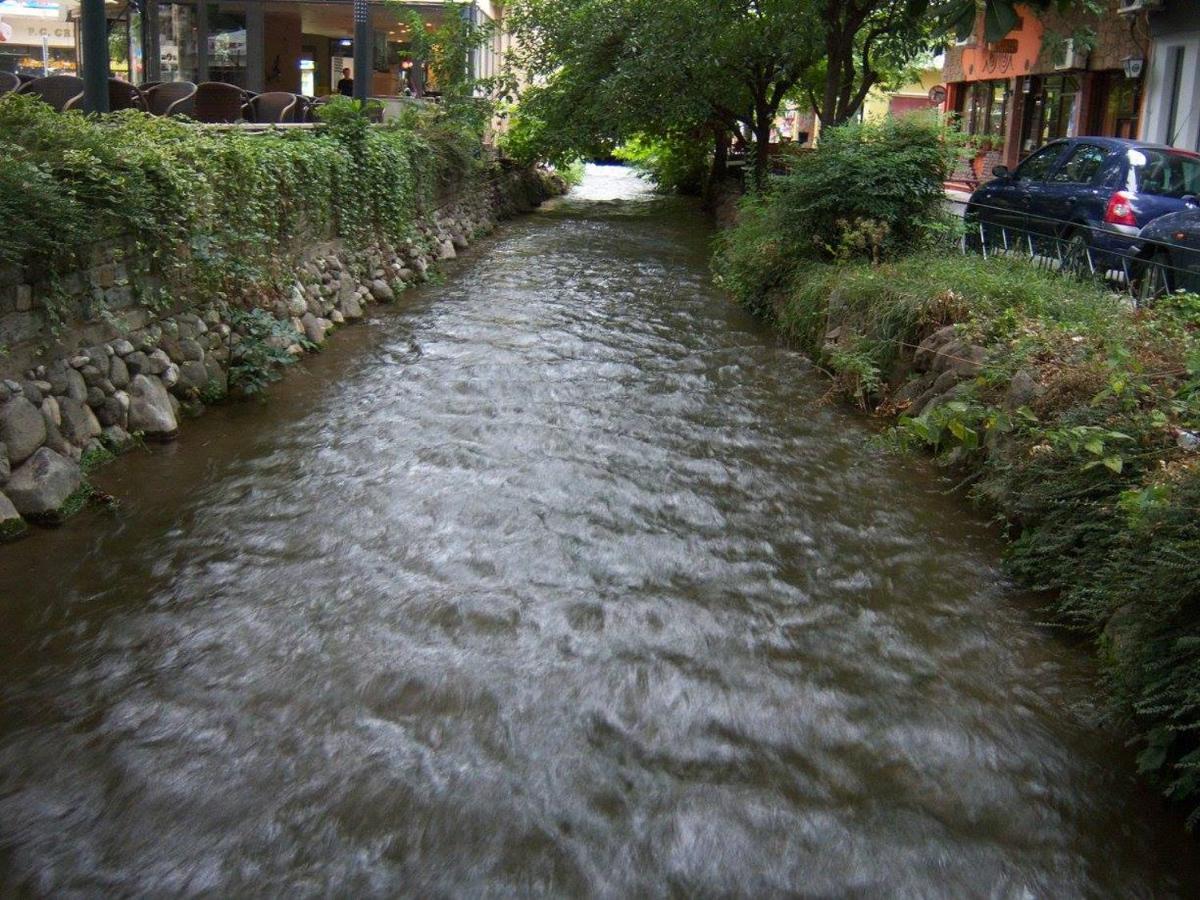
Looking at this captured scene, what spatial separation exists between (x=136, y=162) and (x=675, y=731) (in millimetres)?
5286

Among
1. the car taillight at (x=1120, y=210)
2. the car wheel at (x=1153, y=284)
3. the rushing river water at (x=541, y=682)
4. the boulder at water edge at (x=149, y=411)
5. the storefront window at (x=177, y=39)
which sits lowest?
the rushing river water at (x=541, y=682)

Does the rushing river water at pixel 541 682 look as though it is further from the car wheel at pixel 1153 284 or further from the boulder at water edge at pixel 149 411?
the car wheel at pixel 1153 284

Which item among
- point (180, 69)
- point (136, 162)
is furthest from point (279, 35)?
point (136, 162)

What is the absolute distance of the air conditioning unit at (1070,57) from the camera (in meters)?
21.3

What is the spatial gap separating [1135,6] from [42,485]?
1816 centimetres

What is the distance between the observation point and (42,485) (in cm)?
617

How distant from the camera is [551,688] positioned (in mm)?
4762

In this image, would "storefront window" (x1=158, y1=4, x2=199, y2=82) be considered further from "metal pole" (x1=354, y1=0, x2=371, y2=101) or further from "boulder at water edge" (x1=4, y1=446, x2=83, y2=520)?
"boulder at water edge" (x1=4, y1=446, x2=83, y2=520)

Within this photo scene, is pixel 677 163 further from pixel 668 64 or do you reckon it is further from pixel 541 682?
pixel 541 682

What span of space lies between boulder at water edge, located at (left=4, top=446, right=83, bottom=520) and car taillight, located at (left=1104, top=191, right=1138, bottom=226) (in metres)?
9.02

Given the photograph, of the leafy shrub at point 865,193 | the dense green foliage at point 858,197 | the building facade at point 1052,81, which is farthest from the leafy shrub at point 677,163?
the leafy shrub at point 865,193

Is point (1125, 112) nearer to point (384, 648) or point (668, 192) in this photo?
point (668, 192)

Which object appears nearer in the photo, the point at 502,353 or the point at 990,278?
the point at 990,278

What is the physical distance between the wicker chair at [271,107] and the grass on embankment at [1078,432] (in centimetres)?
812
